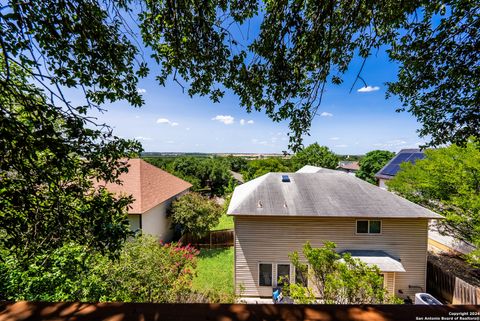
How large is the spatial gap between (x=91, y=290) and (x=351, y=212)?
411 inches

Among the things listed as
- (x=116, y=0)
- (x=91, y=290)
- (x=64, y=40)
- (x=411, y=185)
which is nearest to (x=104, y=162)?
(x=64, y=40)

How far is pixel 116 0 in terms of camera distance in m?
3.20

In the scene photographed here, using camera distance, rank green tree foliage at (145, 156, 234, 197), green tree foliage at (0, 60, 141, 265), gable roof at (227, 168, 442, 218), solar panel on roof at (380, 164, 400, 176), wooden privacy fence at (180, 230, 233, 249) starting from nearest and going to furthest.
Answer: green tree foliage at (0, 60, 141, 265) → gable roof at (227, 168, 442, 218) → wooden privacy fence at (180, 230, 233, 249) → solar panel on roof at (380, 164, 400, 176) → green tree foliage at (145, 156, 234, 197)

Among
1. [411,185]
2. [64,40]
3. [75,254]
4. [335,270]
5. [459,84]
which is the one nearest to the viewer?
[64,40]

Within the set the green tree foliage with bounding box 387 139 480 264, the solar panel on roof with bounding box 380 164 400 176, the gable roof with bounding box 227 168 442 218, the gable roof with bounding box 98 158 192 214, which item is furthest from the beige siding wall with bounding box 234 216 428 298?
the solar panel on roof with bounding box 380 164 400 176

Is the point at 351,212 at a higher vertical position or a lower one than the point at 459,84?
lower

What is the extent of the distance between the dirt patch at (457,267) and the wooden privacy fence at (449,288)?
A: 91cm

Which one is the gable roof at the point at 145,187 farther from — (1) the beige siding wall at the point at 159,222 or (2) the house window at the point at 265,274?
(2) the house window at the point at 265,274

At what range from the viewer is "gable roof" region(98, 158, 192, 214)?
13211 mm

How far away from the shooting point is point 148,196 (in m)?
14.4

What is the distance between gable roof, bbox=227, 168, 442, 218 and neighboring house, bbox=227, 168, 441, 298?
0.05 metres

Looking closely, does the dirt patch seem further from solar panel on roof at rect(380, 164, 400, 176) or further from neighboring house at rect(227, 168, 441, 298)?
solar panel on roof at rect(380, 164, 400, 176)

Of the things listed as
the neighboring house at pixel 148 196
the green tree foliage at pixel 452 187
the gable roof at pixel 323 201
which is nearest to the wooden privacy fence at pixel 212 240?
the neighboring house at pixel 148 196

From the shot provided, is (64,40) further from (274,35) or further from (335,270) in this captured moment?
(335,270)
